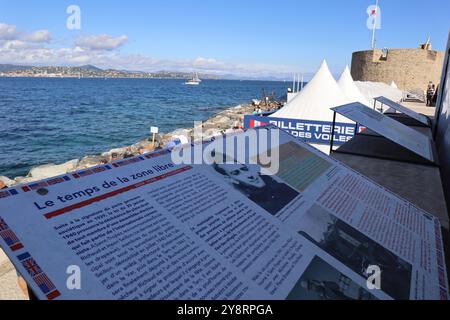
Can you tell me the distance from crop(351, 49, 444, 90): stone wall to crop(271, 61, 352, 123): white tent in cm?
2645

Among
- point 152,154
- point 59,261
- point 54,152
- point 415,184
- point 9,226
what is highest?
point 152,154

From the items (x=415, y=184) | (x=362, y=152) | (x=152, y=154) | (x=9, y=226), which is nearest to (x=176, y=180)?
(x=152, y=154)

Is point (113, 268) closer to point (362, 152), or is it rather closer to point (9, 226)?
point (9, 226)

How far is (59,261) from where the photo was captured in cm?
Result: 127

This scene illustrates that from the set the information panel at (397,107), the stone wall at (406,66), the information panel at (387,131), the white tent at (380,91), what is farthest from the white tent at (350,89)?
the stone wall at (406,66)

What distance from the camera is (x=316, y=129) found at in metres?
9.83

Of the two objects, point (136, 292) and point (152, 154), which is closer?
point (136, 292)

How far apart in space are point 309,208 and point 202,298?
3.61ft

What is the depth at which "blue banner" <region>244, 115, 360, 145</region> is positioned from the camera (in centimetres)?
937

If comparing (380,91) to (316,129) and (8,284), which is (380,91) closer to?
(316,129)

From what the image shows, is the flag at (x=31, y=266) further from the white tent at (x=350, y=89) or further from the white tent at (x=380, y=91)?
the white tent at (x=380, y=91)

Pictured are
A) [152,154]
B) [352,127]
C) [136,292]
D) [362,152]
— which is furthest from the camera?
[352,127]

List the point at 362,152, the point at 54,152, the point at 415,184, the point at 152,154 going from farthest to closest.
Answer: the point at 54,152 < the point at 362,152 < the point at 415,184 < the point at 152,154

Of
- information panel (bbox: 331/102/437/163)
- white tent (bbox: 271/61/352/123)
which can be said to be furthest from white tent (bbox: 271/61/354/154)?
information panel (bbox: 331/102/437/163)
